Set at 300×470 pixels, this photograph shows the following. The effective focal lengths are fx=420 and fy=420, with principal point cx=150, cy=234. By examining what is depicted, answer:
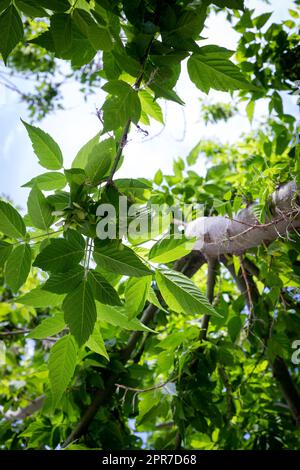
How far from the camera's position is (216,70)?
0.71 metres

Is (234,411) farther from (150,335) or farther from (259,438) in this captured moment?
(150,335)

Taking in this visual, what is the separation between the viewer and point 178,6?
2.21 feet

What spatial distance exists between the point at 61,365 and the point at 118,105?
473mm

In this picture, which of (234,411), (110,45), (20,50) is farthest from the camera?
(20,50)

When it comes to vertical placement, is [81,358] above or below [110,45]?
below

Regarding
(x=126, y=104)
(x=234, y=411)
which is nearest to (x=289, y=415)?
(x=234, y=411)

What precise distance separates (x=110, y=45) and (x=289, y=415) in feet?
5.84

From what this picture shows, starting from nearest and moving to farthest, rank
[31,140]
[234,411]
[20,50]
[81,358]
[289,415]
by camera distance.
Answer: [31,140] < [81,358] < [234,411] < [289,415] < [20,50]

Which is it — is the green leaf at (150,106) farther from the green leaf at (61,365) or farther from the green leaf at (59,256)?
the green leaf at (61,365)

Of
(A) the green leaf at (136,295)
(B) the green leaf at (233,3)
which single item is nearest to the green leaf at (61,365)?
(A) the green leaf at (136,295)

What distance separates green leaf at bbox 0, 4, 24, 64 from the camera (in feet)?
2.14

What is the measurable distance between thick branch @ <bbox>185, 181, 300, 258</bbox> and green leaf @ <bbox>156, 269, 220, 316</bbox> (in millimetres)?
293

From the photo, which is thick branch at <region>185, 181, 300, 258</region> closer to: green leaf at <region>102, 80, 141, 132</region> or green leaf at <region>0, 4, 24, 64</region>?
Result: green leaf at <region>102, 80, 141, 132</region>

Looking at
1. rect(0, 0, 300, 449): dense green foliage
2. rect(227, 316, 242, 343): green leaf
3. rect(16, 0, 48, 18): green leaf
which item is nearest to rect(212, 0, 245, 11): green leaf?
rect(0, 0, 300, 449): dense green foliage
